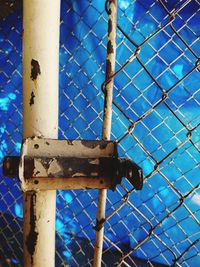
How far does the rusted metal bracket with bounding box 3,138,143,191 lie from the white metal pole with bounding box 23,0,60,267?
66mm

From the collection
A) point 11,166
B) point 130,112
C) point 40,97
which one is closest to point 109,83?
point 40,97

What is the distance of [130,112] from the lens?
2.31 m

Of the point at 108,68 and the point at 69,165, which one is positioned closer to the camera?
the point at 69,165

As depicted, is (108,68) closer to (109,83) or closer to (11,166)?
(109,83)

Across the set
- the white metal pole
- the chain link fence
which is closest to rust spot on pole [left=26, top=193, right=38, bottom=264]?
the white metal pole

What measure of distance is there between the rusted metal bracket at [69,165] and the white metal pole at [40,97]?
7 centimetres

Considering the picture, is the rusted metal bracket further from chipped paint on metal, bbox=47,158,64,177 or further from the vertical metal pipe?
the vertical metal pipe

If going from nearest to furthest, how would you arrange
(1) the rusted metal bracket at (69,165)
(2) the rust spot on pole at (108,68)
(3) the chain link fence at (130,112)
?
(1) the rusted metal bracket at (69,165), (2) the rust spot on pole at (108,68), (3) the chain link fence at (130,112)

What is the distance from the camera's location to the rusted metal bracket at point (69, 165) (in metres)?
0.71

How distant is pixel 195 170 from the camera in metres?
2.24

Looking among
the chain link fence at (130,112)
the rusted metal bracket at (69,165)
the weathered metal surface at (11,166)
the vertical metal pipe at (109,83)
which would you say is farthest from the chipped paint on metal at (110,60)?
the chain link fence at (130,112)

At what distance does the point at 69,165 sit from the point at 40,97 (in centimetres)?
21

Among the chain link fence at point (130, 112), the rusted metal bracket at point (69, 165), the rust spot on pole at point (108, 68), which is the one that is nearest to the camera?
the rusted metal bracket at point (69, 165)

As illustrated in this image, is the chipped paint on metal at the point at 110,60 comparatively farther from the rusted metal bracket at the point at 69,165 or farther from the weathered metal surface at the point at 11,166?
the weathered metal surface at the point at 11,166
